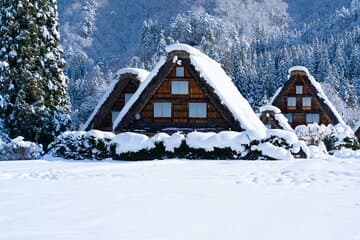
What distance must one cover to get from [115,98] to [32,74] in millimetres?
5174

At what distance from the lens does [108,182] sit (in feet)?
32.8

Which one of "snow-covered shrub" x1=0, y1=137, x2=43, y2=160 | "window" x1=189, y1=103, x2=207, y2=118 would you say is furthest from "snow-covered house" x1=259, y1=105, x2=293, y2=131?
"snow-covered shrub" x1=0, y1=137, x2=43, y2=160

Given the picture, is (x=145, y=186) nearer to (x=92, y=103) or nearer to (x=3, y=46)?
(x=3, y=46)

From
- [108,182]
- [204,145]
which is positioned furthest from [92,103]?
[108,182]

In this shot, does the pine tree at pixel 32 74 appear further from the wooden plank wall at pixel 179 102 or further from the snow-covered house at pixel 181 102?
the wooden plank wall at pixel 179 102

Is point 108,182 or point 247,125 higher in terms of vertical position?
point 247,125

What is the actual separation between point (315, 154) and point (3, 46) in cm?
1521

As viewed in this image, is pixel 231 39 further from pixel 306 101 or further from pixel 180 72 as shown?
pixel 180 72

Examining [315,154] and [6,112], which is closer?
[315,154]

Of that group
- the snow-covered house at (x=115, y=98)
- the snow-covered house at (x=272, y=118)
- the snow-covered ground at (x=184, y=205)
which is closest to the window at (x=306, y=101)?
the snow-covered house at (x=272, y=118)

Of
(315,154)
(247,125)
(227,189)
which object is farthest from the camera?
(247,125)

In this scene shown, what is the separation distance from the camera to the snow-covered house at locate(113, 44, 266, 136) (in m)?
23.1

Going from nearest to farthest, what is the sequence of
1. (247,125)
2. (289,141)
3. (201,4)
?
(289,141), (247,125), (201,4)

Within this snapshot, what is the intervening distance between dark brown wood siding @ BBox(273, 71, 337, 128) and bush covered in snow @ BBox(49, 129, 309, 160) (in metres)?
22.6
